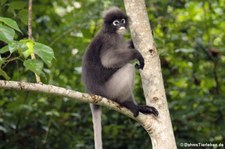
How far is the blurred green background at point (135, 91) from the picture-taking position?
16.3 ft

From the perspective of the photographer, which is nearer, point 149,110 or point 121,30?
point 149,110

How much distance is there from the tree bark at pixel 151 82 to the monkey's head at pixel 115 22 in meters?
0.74

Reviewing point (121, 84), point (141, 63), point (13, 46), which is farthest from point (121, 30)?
point (13, 46)

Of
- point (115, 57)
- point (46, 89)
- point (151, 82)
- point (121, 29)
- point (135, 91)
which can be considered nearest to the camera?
point (46, 89)

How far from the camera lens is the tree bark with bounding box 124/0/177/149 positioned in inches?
118

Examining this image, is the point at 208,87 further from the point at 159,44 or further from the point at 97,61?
the point at 97,61

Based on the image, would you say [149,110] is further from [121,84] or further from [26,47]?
[26,47]

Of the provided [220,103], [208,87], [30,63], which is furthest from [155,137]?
[208,87]

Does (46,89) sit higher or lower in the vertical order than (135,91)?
lower

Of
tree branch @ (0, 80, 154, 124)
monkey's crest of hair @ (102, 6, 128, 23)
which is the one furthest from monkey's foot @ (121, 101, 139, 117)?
monkey's crest of hair @ (102, 6, 128, 23)

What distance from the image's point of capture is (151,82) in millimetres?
3072

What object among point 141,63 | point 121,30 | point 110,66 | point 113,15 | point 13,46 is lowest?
point 13,46

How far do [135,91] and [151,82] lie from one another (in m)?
2.34

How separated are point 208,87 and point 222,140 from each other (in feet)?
2.54
